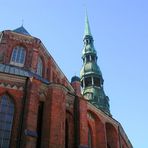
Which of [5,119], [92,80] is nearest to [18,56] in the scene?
[5,119]

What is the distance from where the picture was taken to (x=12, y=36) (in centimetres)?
2517

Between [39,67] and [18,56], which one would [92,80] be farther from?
[18,56]

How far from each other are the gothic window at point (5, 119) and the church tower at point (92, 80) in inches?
810

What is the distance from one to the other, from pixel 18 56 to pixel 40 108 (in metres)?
7.33

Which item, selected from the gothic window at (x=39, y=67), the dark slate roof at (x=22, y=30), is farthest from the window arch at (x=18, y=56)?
the dark slate roof at (x=22, y=30)

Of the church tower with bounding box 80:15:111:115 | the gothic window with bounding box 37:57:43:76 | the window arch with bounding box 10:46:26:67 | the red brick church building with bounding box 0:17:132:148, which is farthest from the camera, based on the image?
the church tower with bounding box 80:15:111:115

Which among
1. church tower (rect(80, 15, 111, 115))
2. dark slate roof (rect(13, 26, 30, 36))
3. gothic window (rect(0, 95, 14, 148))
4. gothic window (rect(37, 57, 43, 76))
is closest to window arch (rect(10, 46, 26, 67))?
gothic window (rect(37, 57, 43, 76))

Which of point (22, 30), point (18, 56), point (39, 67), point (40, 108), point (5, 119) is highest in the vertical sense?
point (22, 30)

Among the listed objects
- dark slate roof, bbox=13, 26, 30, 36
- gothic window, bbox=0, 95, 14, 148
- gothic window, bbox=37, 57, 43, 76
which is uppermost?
dark slate roof, bbox=13, 26, 30, 36

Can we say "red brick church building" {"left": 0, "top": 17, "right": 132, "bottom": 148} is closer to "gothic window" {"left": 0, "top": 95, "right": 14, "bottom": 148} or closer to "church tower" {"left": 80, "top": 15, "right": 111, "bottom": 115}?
"gothic window" {"left": 0, "top": 95, "right": 14, "bottom": 148}

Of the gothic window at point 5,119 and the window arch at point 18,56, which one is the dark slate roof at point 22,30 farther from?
the gothic window at point 5,119

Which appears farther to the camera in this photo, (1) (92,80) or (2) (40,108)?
(1) (92,80)

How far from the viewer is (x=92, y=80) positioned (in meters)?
40.9

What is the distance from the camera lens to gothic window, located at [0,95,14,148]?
15977 millimetres
